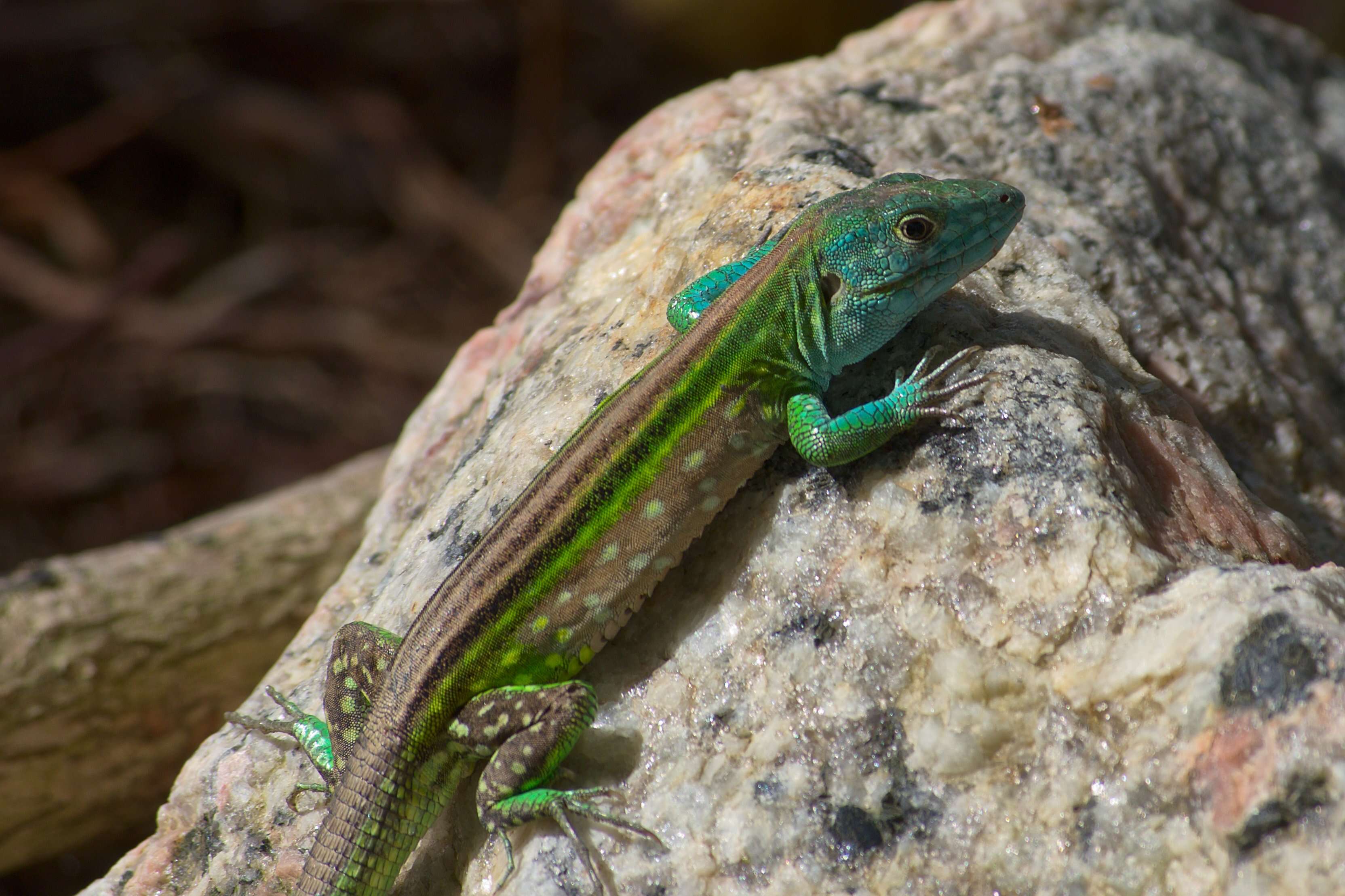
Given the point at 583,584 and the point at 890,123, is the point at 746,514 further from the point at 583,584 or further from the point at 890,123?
the point at 890,123

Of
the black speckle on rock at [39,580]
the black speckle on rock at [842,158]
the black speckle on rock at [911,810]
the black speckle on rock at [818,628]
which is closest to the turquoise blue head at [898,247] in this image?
the black speckle on rock at [842,158]

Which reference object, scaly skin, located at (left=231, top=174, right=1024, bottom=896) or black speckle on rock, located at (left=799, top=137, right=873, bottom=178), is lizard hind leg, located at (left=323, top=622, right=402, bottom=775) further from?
black speckle on rock, located at (left=799, top=137, right=873, bottom=178)

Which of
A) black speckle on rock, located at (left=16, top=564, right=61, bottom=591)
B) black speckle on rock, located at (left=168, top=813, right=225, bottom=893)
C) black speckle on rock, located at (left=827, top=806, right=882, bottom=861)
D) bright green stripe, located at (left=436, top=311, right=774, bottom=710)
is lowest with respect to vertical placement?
black speckle on rock, located at (left=827, top=806, right=882, bottom=861)

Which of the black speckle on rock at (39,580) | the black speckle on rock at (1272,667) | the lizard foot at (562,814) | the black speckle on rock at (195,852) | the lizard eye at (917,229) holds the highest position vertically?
the lizard eye at (917,229)

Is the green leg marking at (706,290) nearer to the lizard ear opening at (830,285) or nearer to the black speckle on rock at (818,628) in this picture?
the lizard ear opening at (830,285)

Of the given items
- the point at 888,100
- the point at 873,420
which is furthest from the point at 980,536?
the point at 888,100

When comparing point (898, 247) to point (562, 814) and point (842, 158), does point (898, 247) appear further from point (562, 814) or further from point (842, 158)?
point (562, 814)

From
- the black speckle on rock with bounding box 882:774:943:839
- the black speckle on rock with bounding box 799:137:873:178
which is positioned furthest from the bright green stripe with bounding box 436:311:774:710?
the black speckle on rock with bounding box 882:774:943:839
